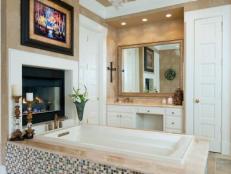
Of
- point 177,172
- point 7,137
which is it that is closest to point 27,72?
point 7,137

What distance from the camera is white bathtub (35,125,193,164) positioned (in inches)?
73.5

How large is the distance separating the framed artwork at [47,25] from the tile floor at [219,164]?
2969 millimetres

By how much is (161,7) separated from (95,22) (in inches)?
57.3

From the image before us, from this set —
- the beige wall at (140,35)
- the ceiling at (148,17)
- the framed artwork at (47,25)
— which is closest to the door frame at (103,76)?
the beige wall at (140,35)

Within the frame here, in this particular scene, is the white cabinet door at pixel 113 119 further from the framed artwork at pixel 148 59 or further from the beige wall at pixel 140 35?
the framed artwork at pixel 148 59

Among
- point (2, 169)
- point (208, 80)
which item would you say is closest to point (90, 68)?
point (208, 80)

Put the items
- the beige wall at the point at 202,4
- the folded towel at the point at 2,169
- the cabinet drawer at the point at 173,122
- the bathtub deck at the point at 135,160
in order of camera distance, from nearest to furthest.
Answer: the bathtub deck at the point at 135,160
the folded towel at the point at 2,169
the beige wall at the point at 202,4
the cabinet drawer at the point at 173,122

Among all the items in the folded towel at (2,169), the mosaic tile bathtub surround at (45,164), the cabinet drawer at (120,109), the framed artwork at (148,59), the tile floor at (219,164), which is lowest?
the tile floor at (219,164)

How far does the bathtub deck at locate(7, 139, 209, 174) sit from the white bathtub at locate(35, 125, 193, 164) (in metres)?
0.07

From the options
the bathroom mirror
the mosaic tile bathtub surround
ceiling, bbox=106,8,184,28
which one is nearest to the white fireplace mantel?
the mosaic tile bathtub surround

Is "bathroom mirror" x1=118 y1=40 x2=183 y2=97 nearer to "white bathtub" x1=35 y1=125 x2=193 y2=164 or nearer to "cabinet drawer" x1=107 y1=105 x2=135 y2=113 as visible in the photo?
"cabinet drawer" x1=107 y1=105 x2=135 y2=113

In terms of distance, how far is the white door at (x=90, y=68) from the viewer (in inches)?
156

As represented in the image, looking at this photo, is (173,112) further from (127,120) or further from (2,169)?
(2,169)

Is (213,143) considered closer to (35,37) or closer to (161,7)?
(161,7)
